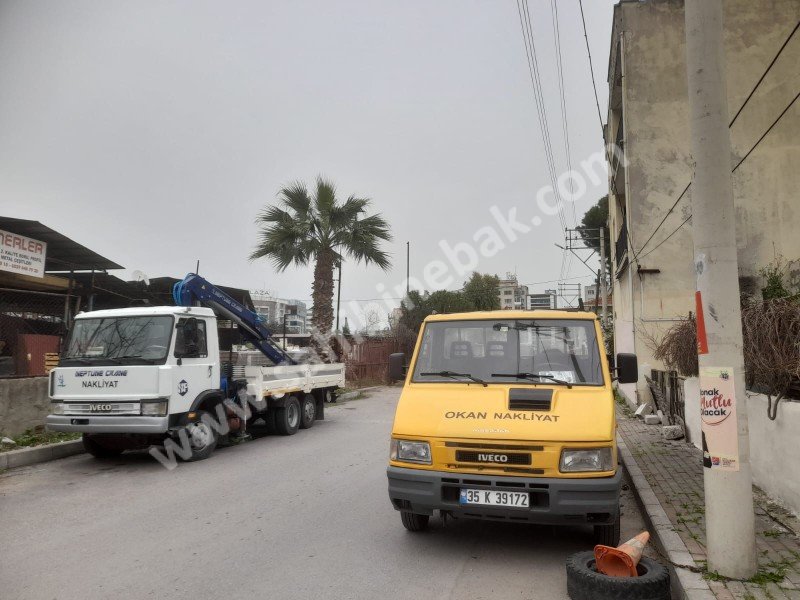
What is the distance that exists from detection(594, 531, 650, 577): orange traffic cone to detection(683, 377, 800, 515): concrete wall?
7.62 feet

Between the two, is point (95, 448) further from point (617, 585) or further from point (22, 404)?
point (617, 585)

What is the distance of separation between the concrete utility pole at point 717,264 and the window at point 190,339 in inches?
289

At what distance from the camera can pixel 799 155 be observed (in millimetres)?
15078

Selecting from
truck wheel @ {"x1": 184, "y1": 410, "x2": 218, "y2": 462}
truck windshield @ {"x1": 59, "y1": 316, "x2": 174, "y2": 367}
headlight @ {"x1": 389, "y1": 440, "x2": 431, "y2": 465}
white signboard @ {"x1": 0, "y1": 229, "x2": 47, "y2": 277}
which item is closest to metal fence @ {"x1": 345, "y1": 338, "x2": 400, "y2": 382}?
white signboard @ {"x1": 0, "y1": 229, "x2": 47, "y2": 277}

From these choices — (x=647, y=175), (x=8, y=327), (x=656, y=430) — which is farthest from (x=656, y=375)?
(x=8, y=327)

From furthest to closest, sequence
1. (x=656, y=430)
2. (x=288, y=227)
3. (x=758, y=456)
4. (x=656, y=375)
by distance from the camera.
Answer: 1. (x=288, y=227)
2. (x=656, y=375)
3. (x=656, y=430)
4. (x=758, y=456)

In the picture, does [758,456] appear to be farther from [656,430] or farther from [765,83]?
[765,83]

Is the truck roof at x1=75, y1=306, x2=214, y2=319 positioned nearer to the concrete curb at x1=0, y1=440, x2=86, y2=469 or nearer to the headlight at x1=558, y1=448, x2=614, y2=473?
the concrete curb at x1=0, y1=440, x2=86, y2=469

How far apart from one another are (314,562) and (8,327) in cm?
1017

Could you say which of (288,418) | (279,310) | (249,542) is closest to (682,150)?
(288,418)

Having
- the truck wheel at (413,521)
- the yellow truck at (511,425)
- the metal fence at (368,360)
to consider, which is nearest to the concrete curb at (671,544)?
the yellow truck at (511,425)

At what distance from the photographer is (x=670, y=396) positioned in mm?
11562

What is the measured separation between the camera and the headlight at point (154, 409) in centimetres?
852

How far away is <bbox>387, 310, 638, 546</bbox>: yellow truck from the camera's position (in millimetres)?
4488
